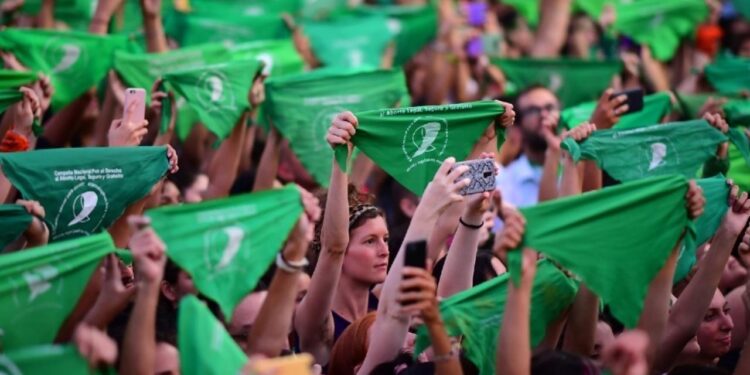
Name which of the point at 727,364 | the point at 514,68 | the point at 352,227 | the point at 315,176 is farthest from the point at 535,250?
the point at 514,68

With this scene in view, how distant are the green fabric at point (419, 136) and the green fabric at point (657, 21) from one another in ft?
16.2

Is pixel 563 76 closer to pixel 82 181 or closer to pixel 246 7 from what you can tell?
pixel 246 7

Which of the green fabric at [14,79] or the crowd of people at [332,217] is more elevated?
the green fabric at [14,79]

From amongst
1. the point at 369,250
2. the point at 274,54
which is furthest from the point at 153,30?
the point at 369,250

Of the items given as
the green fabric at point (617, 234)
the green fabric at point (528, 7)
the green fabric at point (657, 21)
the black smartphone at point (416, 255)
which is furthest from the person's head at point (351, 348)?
the green fabric at point (528, 7)

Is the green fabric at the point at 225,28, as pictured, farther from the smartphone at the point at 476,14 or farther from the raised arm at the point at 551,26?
the raised arm at the point at 551,26

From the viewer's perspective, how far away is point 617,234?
16.2ft

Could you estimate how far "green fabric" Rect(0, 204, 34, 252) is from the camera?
5195 millimetres

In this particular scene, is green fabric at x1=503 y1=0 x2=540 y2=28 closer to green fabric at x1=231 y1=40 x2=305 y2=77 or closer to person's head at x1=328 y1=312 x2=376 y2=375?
green fabric at x1=231 y1=40 x2=305 y2=77

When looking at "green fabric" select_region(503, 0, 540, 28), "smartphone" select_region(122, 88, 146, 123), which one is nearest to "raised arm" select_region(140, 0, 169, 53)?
"smartphone" select_region(122, 88, 146, 123)

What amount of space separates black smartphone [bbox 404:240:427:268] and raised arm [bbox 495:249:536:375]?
318 mm

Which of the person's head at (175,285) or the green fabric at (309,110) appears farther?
the green fabric at (309,110)

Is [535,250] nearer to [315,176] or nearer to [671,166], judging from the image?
[671,166]

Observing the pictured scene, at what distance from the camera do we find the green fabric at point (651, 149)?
6391 millimetres
